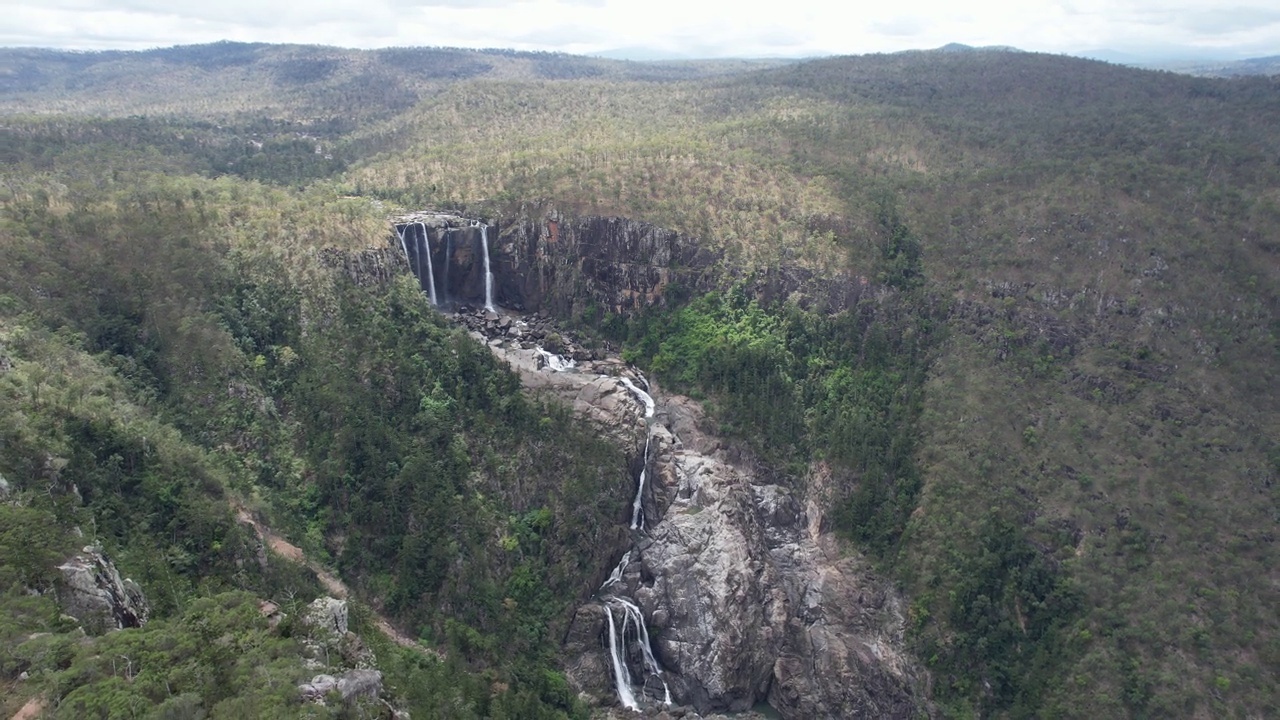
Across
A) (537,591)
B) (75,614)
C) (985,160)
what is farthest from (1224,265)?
(75,614)

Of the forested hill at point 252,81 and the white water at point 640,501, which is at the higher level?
the forested hill at point 252,81

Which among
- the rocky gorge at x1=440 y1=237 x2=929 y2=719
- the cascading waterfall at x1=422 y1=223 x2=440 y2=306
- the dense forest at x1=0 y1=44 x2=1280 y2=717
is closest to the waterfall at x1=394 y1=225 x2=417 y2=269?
the cascading waterfall at x1=422 y1=223 x2=440 y2=306

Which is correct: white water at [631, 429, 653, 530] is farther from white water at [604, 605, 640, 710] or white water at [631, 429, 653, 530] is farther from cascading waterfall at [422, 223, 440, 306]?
cascading waterfall at [422, 223, 440, 306]

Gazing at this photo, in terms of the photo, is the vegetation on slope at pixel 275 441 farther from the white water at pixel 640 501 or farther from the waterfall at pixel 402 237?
the waterfall at pixel 402 237

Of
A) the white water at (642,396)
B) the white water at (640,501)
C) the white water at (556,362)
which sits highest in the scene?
the white water at (556,362)

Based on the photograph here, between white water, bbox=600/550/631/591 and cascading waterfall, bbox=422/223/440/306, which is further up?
cascading waterfall, bbox=422/223/440/306

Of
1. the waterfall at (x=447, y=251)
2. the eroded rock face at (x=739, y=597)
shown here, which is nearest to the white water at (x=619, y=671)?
the eroded rock face at (x=739, y=597)

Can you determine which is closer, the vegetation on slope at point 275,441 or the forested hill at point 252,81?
the vegetation on slope at point 275,441

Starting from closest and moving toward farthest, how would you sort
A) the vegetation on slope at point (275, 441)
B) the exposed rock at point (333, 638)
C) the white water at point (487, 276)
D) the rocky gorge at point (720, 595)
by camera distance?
1. the exposed rock at point (333, 638)
2. the vegetation on slope at point (275, 441)
3. the rocky gorge at point (720, 595)
4. the white water at point (487, 276)
